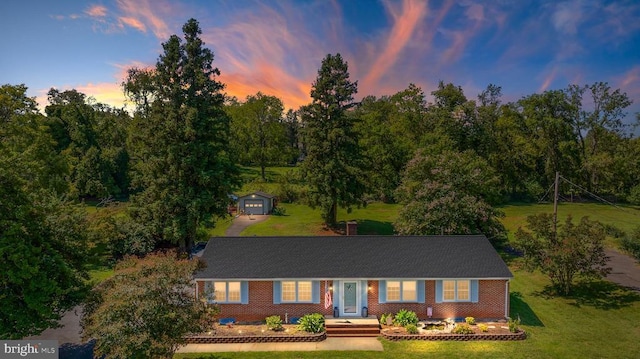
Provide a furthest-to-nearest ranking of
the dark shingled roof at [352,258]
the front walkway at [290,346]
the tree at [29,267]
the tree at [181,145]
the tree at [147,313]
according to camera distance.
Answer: the tree at [181,145]
the dark shingled roof at [352,258]
the front walkway at [290,346]
the tree at [29,267]
the tree at [147,313]

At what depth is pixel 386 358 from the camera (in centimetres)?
1916

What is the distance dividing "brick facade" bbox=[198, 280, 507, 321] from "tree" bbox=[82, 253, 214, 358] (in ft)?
20.8

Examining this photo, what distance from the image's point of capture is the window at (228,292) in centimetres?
2327

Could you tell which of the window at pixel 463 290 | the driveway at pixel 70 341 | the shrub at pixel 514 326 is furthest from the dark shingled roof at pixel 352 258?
the driveway at pixel 70 341

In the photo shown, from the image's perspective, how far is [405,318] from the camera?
22.6 m

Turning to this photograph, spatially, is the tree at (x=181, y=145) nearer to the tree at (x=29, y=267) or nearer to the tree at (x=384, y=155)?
the tree at (x=29, y=267)

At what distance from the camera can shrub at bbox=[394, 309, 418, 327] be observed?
2248cm

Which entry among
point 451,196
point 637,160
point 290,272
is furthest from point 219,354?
point 637,160

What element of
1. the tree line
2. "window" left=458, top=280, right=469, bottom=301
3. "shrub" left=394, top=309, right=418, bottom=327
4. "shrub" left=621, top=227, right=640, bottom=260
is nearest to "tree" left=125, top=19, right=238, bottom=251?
the tree line

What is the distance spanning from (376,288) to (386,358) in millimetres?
4799

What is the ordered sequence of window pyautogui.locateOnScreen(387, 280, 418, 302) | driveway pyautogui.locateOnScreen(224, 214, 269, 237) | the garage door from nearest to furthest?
1. window pyautogui.locateOnScreen(387, 280, 418, 302)
2. driveway pyautogui.locateOnScreen(224, 214, 269, 237)
3. the garage door

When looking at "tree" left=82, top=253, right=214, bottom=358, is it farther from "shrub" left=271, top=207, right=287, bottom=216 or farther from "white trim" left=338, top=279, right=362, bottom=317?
"shrub" left=271, top=207, right=287, bottom=216

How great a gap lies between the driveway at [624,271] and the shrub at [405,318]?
16.4 metres

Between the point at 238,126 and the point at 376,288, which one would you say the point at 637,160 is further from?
the point at 238,126
